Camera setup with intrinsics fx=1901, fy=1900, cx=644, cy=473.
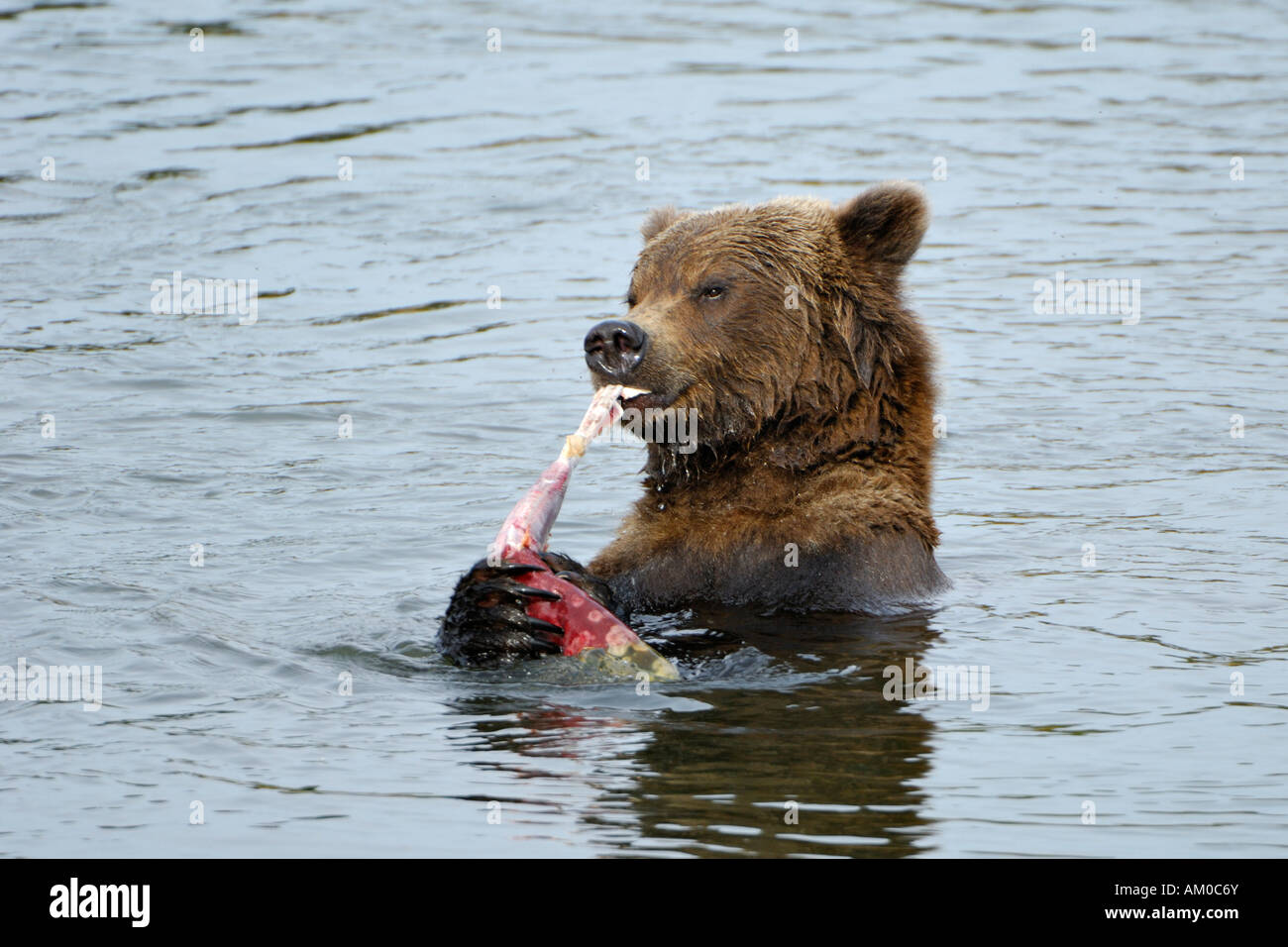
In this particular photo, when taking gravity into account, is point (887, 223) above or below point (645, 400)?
above

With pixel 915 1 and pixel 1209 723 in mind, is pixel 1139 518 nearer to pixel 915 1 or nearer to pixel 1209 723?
pixel 1209 723

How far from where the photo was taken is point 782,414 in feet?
26.8

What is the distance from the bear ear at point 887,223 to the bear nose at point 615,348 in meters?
1.14

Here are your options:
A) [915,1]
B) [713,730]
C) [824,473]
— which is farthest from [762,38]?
[713,730]

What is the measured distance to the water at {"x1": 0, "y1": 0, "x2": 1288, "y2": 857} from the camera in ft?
20.1

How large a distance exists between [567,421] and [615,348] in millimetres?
4964

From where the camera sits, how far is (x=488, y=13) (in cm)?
2562

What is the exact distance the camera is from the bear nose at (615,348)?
7754 mm

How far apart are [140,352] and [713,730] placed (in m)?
Result: 8.26
